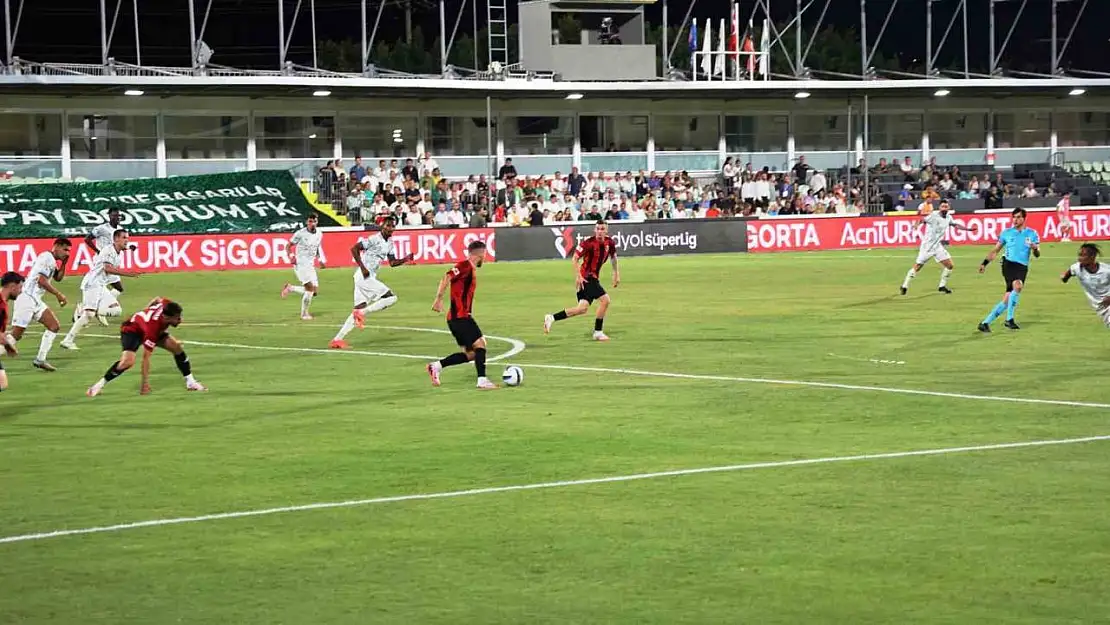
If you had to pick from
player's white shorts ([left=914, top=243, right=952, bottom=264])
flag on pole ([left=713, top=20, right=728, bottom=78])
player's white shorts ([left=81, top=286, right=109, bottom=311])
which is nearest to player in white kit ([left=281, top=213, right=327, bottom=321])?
player's white shorts ([left=81, top=286, right=109, bottom=311])

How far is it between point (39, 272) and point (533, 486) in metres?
13.5

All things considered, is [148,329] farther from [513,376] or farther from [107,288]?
[107,288]

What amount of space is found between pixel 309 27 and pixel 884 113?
2645cm

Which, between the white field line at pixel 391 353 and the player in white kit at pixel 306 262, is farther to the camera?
the player in white kit at pixel 306 262

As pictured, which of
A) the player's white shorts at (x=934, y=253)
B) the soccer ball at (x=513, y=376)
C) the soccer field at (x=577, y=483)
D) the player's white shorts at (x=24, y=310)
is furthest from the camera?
the player's white shorts at (x=934, y=253)

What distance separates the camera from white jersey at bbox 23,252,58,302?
2464 cm

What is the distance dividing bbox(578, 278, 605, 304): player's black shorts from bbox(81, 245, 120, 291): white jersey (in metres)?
8.01

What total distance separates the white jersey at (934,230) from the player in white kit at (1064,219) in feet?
81.1

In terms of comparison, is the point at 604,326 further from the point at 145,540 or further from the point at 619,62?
the point at 619,62

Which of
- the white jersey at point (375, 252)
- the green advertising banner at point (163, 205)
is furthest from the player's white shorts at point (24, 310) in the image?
the green advertising banner at point (163, 205)

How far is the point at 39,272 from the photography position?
24797 millimetres

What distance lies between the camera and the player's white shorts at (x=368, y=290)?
91.0ft

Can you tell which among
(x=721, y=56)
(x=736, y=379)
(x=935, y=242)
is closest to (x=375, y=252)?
(x=736, y=379)

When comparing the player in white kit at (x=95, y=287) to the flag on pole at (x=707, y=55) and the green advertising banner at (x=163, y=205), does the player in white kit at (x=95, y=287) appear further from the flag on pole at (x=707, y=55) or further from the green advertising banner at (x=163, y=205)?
the flag on pole at (x=707, y=55)
